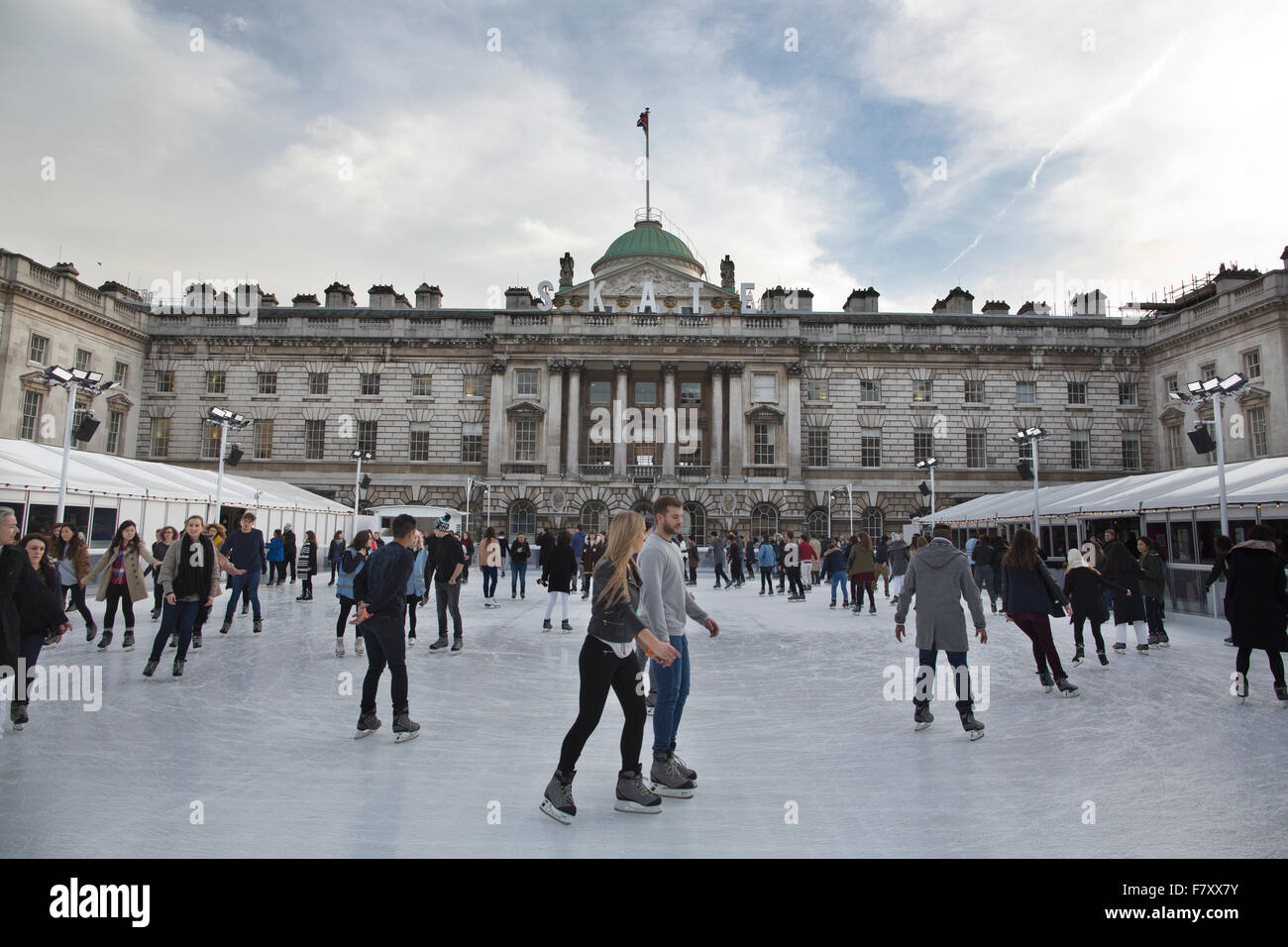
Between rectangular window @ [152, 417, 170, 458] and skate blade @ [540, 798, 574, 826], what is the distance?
1826 inches

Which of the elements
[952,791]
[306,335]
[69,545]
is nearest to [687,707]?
[952,791]

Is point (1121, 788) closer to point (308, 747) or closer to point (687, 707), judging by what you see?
point (687, 707)

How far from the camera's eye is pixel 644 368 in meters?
43.9

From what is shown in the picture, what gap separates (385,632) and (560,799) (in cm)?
251

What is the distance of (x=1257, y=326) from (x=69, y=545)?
41.9 metres

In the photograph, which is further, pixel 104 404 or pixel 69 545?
pixel 104 404

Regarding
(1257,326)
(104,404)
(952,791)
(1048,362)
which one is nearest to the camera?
(952,791)

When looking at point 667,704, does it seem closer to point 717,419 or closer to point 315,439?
point 717,419

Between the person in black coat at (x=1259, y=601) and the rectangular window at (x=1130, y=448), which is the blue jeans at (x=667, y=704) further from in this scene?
the rectangular window at (x=1130, y=448)

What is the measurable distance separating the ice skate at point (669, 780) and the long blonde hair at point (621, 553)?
1324 millimetres

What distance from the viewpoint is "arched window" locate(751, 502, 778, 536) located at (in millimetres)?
41500


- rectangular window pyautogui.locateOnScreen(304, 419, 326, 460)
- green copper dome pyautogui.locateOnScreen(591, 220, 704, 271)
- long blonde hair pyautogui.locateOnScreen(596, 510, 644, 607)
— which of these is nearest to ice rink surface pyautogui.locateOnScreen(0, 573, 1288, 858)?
long blonde hair pyautogui.locateOnScreen(596, 510, 644, 607)

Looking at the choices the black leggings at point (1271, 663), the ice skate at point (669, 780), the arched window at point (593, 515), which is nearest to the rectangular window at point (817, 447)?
the arched window at point (593, 515)

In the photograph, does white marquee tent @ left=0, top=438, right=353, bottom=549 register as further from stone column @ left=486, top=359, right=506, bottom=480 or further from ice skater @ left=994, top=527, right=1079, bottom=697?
ice skater @ left=994, top=527, right=1079, bottom=697
